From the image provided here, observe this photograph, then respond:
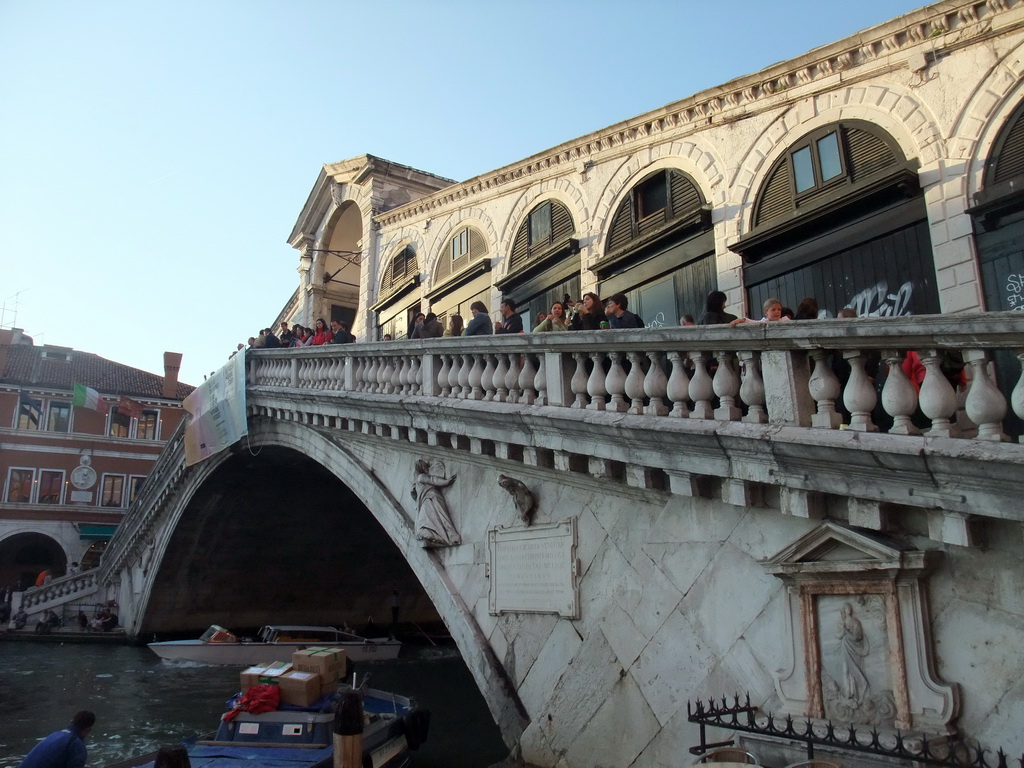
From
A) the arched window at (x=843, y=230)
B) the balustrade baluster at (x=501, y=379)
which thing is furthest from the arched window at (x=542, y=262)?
the balustrade baluster at (x=501, y=379)

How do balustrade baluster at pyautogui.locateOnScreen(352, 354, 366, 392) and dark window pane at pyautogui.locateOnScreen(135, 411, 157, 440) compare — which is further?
dark window pane at pyautogui.locateOnScreen(135, 411, 157, 440)

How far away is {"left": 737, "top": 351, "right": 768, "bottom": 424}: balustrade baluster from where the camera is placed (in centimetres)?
521

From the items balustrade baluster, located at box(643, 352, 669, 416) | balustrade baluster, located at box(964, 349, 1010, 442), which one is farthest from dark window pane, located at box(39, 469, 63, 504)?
balustrade baluster, located at box(964, 349, 1010, 442)

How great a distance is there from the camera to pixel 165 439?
1436 inches

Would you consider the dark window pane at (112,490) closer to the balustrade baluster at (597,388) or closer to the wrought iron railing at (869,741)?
the balustrade baluster at (597,388)

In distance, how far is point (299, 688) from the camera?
29.0 ft

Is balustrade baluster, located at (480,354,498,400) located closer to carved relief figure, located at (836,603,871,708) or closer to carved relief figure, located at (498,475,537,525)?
carved relief figure, located at (498,475,537,525)

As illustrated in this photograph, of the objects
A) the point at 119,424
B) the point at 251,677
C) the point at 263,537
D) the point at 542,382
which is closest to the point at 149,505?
the point at 263,537

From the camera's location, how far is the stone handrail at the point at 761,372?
4137 mm

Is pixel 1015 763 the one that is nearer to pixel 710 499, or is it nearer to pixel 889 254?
pixel 710 499

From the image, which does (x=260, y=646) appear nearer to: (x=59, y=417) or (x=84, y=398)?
(x=84, y=398)

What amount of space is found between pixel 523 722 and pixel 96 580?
84.9 feet

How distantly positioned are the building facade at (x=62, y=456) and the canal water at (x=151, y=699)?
30.8 feet

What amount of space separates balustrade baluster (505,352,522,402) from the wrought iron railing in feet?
11.3
